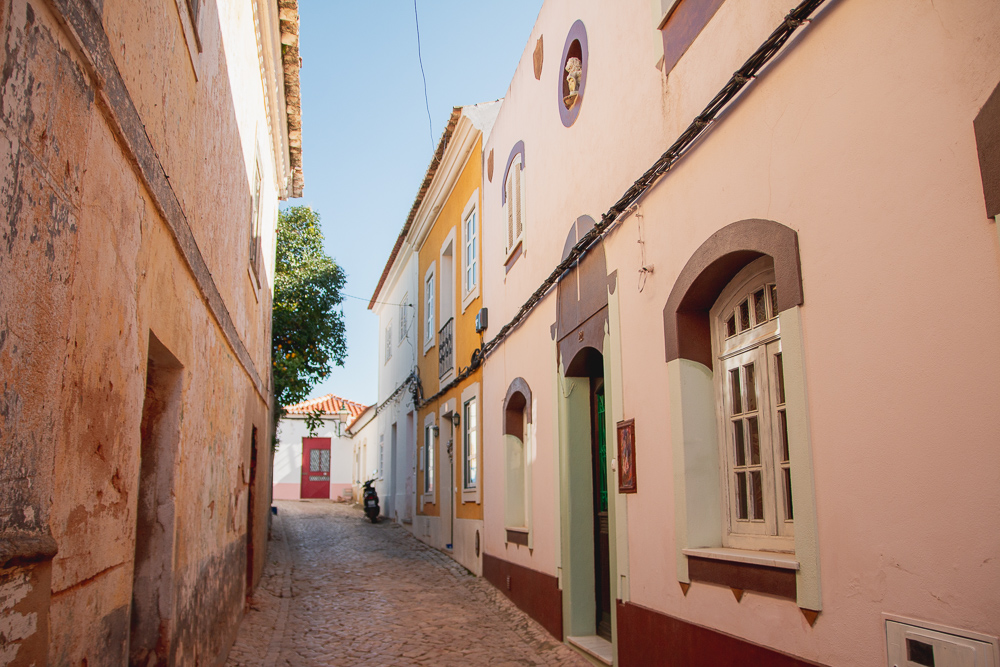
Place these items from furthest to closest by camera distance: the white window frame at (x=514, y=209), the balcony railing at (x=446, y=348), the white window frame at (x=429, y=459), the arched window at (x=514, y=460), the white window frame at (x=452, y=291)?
the white window frame at (x=429, y=459) < the balcony railing at (x=446, y=348) < the white window frame at (x=452, y=291) < the arched window at (x=514, y=460) < the white window frame at (x=514, y=209)

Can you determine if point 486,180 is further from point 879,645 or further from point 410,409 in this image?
point 879,645

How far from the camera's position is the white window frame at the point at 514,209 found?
9.70 m

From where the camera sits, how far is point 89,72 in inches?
106

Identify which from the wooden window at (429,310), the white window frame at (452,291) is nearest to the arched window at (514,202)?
the white window frame at (452,291)

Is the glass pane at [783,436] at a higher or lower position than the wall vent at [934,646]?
higher

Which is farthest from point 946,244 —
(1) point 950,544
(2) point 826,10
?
(2) point 826,10

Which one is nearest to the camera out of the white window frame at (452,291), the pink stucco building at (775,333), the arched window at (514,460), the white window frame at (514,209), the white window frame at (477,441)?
the pink stucco building at (775,333)

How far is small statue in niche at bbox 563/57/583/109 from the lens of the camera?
7703mm

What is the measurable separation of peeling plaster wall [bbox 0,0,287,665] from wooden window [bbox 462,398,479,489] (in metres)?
6.65

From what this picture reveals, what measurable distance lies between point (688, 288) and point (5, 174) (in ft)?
12.5

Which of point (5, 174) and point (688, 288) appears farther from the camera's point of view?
point (688, 288)

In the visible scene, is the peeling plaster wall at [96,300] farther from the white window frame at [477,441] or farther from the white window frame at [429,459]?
the white window frame at [429,459]

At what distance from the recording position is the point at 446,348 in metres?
14.6

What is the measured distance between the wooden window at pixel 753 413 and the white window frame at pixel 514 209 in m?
4.78
